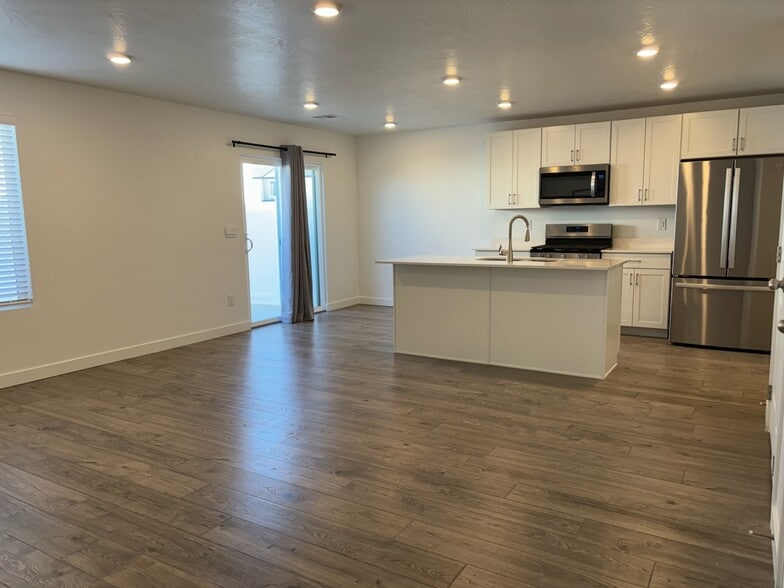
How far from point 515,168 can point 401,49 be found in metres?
3.08

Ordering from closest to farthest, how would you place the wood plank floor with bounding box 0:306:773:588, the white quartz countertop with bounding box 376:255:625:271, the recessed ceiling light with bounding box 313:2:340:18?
the wood plank floor with bounding box 0:306:773:588 → the recessed ceiling light with bounding box 313:2:340:18 → the white quartz countertop with bounding box 376:255:625:271

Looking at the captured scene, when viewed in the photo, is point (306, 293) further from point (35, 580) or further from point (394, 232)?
point (35, 580)

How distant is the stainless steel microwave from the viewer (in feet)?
19.6

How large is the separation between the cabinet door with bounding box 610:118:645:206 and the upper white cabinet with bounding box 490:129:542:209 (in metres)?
0.82

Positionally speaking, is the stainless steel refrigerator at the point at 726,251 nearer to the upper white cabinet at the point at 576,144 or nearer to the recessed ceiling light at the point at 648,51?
the upper white cabinet at the point at 576,144

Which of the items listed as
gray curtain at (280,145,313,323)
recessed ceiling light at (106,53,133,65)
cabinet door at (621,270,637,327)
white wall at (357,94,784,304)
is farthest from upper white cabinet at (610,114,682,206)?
recessed ceiling light at (106,53,133,65)

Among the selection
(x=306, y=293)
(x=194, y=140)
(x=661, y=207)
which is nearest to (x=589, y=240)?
(x=661, y=207)

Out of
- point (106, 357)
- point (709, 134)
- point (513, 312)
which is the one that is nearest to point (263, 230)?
point (106, 357)

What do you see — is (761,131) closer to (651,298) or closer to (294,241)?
(651,298)

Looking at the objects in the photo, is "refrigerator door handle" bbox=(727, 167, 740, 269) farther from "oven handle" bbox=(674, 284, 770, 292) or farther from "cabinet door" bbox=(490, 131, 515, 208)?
"cabinet door" bbox=(490, 131, 515, 208)

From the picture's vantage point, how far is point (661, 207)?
6023mm

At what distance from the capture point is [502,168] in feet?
21.6

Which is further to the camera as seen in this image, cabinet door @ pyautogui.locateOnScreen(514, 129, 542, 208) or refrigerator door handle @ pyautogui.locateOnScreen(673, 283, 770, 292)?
cabinet door @ pyautogui.locateOnScreen(514, 129, 542, 208)

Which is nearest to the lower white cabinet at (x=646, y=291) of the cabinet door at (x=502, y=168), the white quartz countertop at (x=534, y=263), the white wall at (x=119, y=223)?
the white quartz countertop at (x=534, y=263)
